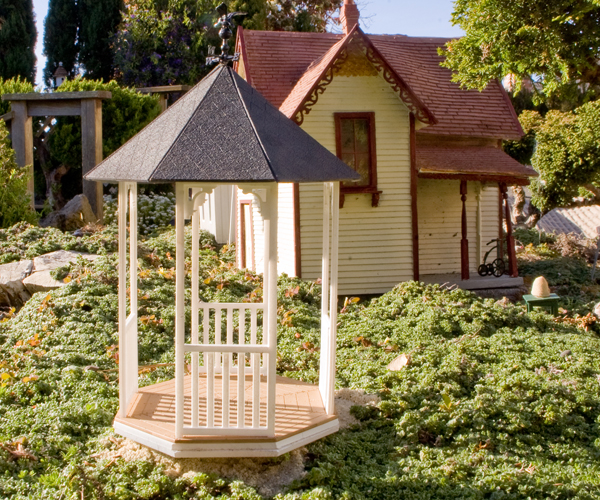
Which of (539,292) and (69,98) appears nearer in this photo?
(539,292)

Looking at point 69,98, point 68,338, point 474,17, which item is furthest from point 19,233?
point 474,17

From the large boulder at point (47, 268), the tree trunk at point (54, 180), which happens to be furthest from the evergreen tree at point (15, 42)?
the large boulder at point (47, 268)

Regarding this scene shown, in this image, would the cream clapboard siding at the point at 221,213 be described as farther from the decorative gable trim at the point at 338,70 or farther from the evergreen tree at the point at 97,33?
the evergreen tree at the point at 97,33

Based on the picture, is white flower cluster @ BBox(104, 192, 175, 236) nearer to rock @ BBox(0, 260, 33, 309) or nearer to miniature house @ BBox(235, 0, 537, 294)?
miniature house @ BBox(235, 0, 537, 294)

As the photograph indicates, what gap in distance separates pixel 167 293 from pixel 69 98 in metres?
7.75

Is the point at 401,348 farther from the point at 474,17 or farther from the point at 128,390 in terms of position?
the point at 474,17

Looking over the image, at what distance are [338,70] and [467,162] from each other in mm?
3563

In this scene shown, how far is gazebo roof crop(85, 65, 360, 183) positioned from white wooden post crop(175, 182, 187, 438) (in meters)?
0.28

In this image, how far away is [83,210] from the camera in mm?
15484

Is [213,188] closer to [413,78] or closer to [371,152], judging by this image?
[371,152]

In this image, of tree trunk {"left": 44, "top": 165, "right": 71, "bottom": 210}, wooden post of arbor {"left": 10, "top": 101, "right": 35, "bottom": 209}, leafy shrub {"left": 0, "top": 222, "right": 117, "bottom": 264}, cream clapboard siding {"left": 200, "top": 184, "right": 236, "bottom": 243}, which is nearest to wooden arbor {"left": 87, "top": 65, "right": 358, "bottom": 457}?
leafy shrub {"left": 0, "top": 222, "right": 117, "bottom": 264}

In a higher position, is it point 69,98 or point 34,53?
point 34,53

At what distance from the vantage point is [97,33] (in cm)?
2755

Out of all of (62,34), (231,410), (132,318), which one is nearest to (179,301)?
(231,410)
